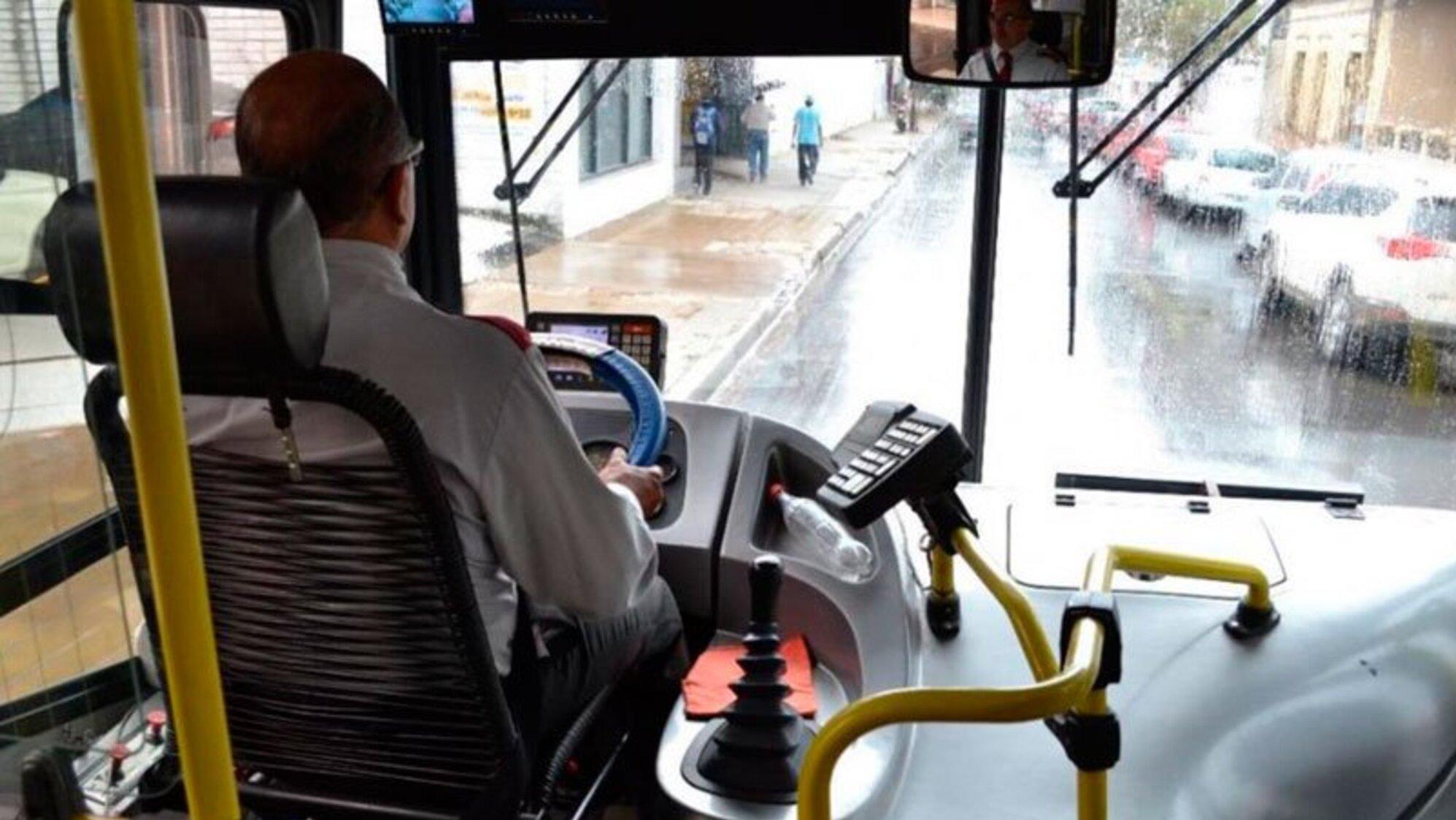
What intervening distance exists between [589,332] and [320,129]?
3.56ft

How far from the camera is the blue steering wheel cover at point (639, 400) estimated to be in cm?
204

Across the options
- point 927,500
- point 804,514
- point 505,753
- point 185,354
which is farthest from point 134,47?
point 804,514

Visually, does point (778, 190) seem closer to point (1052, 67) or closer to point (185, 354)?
point (1052, 67)

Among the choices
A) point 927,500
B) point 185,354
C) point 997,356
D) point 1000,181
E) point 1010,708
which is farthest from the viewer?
point 997,356

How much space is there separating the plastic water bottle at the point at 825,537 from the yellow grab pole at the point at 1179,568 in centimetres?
44

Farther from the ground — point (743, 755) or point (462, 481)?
point (462, 481)

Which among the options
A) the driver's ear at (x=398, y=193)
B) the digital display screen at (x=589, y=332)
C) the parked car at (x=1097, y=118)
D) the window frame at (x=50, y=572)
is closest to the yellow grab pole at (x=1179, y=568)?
the parked car at (x=1097, y=118)

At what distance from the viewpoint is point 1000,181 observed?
2543 mm

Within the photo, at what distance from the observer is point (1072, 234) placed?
245cm

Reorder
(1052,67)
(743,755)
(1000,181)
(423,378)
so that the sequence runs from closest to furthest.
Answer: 1. (423,378)
2. (743,755)
3. (1052,67)
4. (1000,181)

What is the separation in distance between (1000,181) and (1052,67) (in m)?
0.44

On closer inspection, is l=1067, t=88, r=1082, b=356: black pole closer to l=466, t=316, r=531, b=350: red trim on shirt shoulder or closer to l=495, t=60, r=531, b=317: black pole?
l=495, t=60, r=531, b=317: black pole

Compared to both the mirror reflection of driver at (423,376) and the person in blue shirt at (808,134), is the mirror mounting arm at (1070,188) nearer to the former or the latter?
the person in blue shirt at (808,134)

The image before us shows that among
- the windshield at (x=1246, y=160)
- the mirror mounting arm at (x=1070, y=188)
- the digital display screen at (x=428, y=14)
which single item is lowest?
the mirror mounting arm at (x=1070, y=188)
